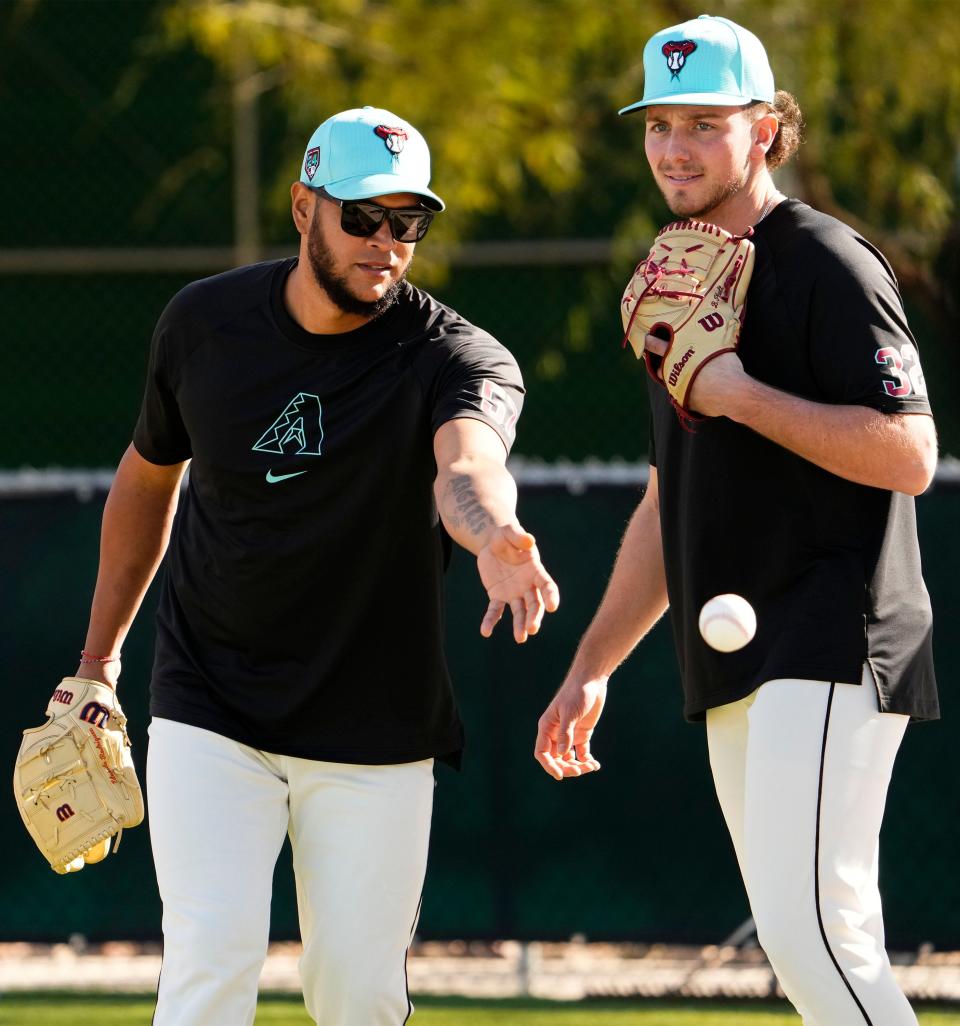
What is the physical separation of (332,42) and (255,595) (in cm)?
565

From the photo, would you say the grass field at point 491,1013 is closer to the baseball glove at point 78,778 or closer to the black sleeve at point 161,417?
the baseball glove at point 78,778

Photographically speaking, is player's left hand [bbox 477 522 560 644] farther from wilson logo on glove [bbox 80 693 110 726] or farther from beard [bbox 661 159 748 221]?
wilson logo on glove [bbox 80 693 110 726]

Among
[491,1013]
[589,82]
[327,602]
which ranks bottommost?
[491,1013]

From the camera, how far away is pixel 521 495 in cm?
641

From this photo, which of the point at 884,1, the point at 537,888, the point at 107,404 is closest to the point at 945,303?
the point at 884,1

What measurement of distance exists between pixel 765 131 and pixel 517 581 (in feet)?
4.10

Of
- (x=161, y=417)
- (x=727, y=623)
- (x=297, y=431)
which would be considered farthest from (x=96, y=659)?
(x=727, y=623)

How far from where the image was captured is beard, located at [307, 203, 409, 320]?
12.8 ft

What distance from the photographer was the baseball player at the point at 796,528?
3.30 meters

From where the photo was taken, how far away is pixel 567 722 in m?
3.95

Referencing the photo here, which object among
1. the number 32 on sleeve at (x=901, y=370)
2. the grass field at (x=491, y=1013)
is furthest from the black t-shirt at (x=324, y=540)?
the grass field at (x=491, y=1013)

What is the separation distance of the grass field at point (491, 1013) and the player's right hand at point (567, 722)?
225 cm

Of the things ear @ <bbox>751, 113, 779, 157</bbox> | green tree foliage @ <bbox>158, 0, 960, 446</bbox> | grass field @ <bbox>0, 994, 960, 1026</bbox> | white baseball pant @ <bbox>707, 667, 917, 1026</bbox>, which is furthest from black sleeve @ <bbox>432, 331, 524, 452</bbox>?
green tree foliage @ <bbox>158, 0, 960, 446</bbox>

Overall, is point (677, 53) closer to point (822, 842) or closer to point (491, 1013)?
point (822, 842)
